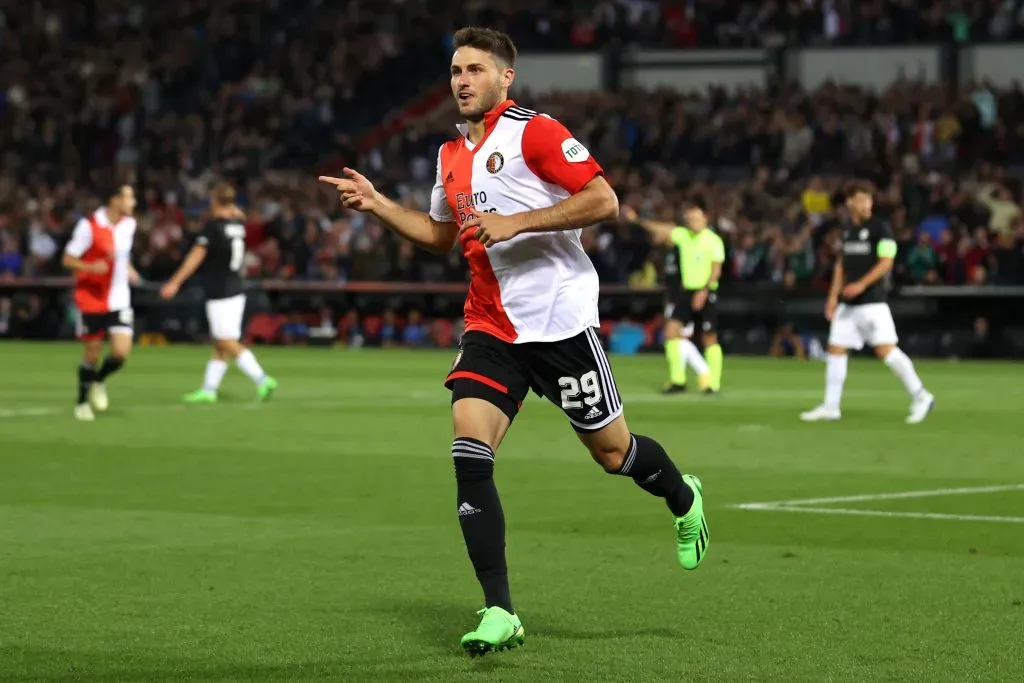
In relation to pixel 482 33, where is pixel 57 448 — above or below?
below

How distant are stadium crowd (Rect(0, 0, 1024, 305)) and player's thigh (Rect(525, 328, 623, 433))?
18.6 metres

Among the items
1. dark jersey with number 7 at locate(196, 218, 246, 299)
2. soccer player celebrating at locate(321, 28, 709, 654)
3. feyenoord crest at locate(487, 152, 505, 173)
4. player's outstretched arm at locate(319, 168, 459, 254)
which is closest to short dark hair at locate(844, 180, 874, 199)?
dark jersey with number 7 at locate(196, 218, 246, 299)

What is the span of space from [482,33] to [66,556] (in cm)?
394

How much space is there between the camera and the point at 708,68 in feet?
142

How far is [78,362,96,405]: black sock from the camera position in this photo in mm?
20547

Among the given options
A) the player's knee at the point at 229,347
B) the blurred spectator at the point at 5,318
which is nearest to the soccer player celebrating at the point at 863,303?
the player's knee at the point at 229,347

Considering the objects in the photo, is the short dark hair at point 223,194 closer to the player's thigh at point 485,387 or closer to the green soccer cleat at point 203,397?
the green soccer cleat at point 203,397

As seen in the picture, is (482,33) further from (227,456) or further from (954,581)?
(227,456)

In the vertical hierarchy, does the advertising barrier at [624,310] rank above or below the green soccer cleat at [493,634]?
below

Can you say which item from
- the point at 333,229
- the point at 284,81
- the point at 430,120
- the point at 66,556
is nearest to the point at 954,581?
the point at 66,556

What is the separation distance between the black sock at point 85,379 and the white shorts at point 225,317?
2.37m

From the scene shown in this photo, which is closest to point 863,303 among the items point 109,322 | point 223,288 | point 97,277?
point 223,288

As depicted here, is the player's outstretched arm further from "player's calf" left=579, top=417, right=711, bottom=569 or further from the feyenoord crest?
"player's calf" left=579, top=417, right=711, bottom=569

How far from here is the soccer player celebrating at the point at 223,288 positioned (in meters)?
22.9
